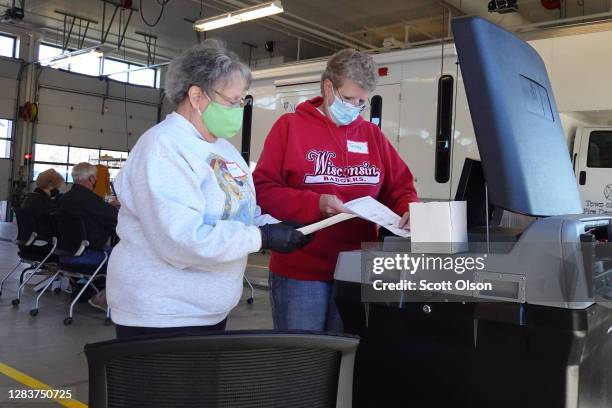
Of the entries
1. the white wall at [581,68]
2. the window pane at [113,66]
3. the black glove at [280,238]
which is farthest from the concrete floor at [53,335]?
the window pane at [113,66]

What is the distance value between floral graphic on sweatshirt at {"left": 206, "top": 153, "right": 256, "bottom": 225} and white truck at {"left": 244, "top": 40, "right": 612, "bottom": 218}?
429 centimetres

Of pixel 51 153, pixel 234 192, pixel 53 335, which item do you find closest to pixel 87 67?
pixel 51 153

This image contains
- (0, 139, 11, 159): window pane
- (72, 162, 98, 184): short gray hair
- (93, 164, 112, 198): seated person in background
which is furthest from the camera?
(0, 139, 11, 159): window pane

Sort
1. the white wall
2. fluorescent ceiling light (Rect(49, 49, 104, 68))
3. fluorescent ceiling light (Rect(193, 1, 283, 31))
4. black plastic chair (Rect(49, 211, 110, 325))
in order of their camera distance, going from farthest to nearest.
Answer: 1. fluorescent ceiling light (Rect(49, 49, 104, 68))
2. fluorescent ceiling light (Rect(193, 1, 283, 31))
3. the white wall
4. black plastic chair (Rect(49, 211, 110, 325))

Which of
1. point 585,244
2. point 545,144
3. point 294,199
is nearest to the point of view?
point 585,244

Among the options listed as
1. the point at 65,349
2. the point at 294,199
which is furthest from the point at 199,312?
the point at 65,349

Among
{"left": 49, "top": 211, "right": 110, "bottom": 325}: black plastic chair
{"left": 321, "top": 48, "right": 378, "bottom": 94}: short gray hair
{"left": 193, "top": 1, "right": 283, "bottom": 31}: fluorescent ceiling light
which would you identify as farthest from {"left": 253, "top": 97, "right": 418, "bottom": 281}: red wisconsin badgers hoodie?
{"left": 193, "top": 1, "right": 283, "bottom": 31}: fluorescent ceiling light

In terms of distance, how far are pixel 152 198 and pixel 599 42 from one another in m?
5.06

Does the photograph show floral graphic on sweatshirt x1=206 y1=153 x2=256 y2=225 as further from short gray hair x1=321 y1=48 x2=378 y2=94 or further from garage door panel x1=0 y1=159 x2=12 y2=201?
garage door panel x1=0 y1=159 x2=12 y2=201

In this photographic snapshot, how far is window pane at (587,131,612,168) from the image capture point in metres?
6.23

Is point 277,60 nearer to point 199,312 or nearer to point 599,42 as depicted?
point 599,42

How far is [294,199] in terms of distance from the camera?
1741mm

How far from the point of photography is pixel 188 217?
4.17ft

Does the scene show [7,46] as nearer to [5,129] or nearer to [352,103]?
[5,129]
